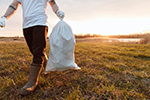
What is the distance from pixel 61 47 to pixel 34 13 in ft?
1.99

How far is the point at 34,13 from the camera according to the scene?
4.48 feet

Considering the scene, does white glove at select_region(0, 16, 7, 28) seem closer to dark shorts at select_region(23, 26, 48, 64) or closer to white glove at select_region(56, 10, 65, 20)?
dark shorts at select_region(23, 26, 48, 64)

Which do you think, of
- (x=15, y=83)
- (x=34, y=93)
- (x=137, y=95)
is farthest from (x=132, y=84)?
(x=15, y=83)

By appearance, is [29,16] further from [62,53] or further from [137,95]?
[137,95]

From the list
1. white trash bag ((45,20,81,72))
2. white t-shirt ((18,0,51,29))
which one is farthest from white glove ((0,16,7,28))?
white trash bag ((45,20,81,72))

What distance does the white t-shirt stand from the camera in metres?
1.36

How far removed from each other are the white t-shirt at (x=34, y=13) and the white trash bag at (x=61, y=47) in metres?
0.22

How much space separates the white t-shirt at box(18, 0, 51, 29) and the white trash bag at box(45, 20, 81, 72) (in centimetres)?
22

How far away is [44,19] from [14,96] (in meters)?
1.11

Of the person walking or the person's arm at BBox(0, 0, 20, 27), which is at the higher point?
the person's arm at BBox(0, 0, 20, 27)

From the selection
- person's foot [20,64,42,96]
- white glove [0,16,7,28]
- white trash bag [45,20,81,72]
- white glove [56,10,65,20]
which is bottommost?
person's foot [20,64,42,96]

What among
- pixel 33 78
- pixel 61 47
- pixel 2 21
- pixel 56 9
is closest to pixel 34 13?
pixel 56 9

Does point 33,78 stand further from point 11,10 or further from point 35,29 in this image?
point 11,10

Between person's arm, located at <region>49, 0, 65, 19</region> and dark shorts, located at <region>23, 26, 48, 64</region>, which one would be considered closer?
dark shorts, located at <region>23, 26, 48, 64</region>
